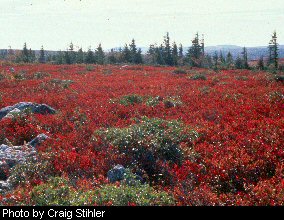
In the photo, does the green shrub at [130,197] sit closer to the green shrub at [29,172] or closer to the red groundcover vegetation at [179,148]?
the red groundcover vegetation at [179,148]

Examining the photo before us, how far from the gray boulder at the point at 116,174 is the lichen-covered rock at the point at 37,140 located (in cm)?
369

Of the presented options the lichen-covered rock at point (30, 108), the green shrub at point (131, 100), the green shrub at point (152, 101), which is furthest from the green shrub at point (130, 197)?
the green shrub at point (131, 100)

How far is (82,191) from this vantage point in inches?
287

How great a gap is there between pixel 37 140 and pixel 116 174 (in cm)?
410

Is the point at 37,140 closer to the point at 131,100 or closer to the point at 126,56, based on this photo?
the point at 131,100

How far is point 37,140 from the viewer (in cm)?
1080

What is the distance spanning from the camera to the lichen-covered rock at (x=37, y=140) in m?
10.7

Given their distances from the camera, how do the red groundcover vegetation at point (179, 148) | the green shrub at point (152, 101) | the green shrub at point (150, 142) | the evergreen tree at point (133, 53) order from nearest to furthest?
the red groundcover vegetation at point (179, 148)
the green shrub at point (150, 142)
the green shrub at point (152, 101)
the evergreen tree at point (133, 53)

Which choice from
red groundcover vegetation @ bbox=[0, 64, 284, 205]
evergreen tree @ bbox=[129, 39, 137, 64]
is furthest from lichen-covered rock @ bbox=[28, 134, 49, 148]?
evergreen tree @ bbox=[129, 39, 137, 64]

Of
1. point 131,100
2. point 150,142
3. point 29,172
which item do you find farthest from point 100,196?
point 131,100

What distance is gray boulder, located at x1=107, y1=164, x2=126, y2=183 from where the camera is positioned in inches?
313

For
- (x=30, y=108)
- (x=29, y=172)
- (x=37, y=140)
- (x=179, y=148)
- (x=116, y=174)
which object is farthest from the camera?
(x=30, y=108)
